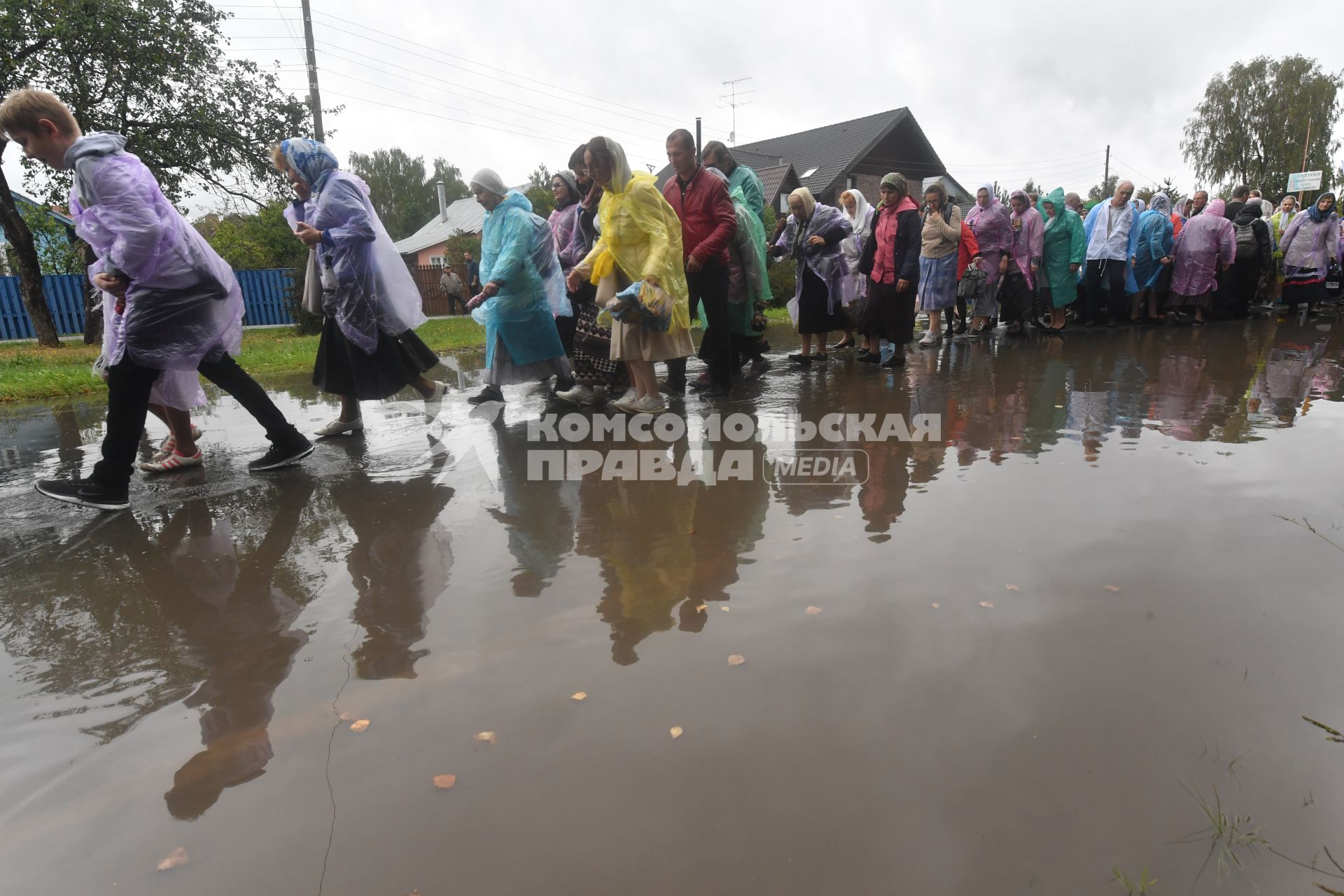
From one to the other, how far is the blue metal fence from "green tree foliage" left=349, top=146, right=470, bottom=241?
190 feet

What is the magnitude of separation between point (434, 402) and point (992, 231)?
7.04 metres

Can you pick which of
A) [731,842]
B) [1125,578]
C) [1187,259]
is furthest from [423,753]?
[1187,259]

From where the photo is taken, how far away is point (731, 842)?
1606 mm

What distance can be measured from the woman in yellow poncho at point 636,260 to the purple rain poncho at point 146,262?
2096 millimetres

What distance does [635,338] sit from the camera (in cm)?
530

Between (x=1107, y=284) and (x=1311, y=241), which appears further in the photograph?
(x=1311, y=241)

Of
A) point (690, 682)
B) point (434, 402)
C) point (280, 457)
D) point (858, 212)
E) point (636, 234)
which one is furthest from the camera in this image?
point (858, 212)

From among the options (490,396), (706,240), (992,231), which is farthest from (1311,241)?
(490,396)

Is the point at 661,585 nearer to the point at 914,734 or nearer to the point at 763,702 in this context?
the point at 763,702

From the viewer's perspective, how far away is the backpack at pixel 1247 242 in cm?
1113

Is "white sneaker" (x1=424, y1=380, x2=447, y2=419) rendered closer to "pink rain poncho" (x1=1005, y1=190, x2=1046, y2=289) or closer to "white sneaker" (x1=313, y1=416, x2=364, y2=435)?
"white sneaker" (x1=313, y1=416, x2=364, y2=435)

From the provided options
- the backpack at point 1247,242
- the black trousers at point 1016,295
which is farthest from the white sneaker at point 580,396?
the backpack at point 1247,242

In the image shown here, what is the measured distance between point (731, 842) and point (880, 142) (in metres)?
37.9

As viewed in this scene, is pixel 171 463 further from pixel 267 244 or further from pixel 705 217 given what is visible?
pixel 267 244
